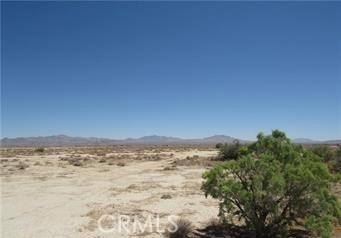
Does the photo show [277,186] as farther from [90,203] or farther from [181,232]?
[90,203]

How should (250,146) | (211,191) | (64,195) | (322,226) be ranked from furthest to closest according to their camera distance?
(64,195)
(250,146)
(211,191)
(322,226)

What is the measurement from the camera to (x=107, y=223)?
1400cm

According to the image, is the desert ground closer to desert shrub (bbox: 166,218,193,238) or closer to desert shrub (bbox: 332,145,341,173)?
desert shrub (bbox: 166,218,193,238)

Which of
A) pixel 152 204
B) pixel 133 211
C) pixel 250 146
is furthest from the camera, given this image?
pixel 152 204

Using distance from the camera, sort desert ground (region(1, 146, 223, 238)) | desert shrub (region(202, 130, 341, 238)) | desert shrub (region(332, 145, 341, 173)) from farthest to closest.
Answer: desert shrub (region(332, 145, 341, 173)) < desert ground (region(1, 146, 223, 238)) < desert shrub (region(202, 130, 341, 238))

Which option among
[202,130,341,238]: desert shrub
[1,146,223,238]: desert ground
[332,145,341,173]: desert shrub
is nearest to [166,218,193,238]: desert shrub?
[1,146,223,238]: desert ground

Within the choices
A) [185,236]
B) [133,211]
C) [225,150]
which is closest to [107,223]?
[133,211]

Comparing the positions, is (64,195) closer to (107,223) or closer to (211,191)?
(107,223)

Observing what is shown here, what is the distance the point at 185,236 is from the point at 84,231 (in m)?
3.64

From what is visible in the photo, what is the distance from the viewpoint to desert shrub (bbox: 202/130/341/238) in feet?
33.6

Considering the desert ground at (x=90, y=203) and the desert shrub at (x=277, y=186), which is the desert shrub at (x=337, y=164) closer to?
the desert ground at (x=90, y=203)

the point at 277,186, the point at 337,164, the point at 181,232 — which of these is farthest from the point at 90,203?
the point at 337,164

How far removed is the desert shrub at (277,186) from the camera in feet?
33.6

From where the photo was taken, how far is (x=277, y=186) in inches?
401
